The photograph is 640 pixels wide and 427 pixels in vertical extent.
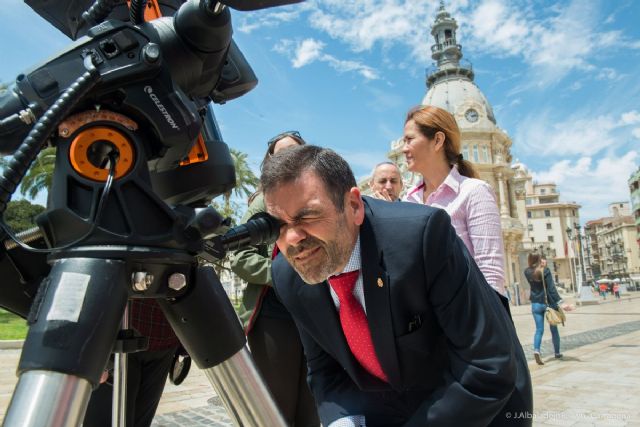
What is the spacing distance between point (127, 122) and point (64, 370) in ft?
1.86

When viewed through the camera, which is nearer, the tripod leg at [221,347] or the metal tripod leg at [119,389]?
the tripod leg at [221,347]

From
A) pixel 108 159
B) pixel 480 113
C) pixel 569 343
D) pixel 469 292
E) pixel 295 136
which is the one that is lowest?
pixel 569 343

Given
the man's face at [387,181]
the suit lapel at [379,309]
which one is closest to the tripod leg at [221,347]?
the suit lapel at [379,309]

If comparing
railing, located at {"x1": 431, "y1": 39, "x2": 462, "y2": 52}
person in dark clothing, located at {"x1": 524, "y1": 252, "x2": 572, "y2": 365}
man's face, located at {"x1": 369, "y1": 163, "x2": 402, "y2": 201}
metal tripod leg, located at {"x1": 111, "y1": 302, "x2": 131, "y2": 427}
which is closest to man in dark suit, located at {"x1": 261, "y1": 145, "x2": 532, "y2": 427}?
metal tripod leg, located at {"x1": 111, "y1": 302, "x2": 131, "y2": 427}

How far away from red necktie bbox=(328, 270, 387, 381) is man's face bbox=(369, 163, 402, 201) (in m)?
2.42

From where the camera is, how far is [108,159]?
1.16 metres

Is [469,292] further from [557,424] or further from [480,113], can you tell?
[480,113]

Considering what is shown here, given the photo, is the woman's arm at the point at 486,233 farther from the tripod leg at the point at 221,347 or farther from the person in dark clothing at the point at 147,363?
the tripod leg at the point at 221,347

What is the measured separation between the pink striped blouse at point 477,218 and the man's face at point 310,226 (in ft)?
4.77

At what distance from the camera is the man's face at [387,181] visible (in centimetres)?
434

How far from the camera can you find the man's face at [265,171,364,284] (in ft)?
5.74

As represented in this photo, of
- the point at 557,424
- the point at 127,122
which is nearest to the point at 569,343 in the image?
the point at 557,424

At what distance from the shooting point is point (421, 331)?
1874 millimetres

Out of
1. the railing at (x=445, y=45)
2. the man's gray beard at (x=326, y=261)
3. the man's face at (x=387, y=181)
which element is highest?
the railing at (x=445, y=45)
